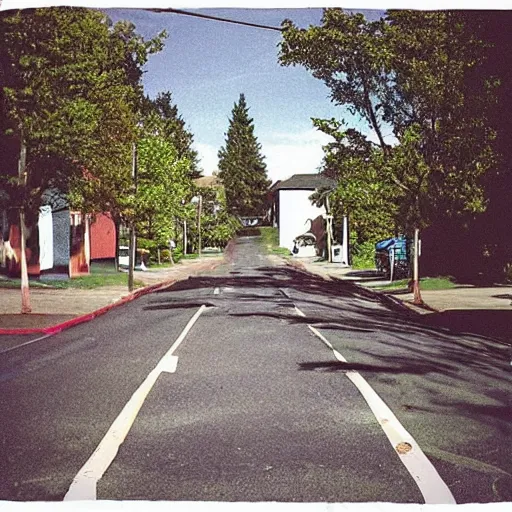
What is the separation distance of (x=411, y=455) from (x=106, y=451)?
80 centimetres

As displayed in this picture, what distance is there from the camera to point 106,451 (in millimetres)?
1643

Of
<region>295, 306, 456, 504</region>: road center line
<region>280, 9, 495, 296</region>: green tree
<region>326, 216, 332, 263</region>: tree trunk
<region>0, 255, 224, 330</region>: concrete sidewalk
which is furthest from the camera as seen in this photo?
<region>0, 255, 224, 330</region>: concrete sidewalk

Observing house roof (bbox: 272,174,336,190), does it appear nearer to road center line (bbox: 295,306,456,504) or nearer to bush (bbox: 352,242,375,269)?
bush (bbox: 352,242,375,269)

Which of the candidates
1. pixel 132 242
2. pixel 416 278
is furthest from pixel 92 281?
pixel 416 278

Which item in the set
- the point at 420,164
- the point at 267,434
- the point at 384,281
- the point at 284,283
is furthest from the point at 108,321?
the point at 420,164

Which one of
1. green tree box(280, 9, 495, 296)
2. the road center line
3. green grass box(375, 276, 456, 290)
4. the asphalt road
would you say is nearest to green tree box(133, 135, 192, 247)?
the asphalt road

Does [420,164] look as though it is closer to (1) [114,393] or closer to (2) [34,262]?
(1) [114,393]

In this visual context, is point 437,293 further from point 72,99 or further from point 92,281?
point 72,99

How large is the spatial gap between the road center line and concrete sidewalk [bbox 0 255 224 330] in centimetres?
81

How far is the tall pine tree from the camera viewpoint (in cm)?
221

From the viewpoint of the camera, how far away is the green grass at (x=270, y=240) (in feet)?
7.16

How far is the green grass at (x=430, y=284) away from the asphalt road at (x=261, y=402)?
0.09 m

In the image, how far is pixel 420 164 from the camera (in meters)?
2.07
